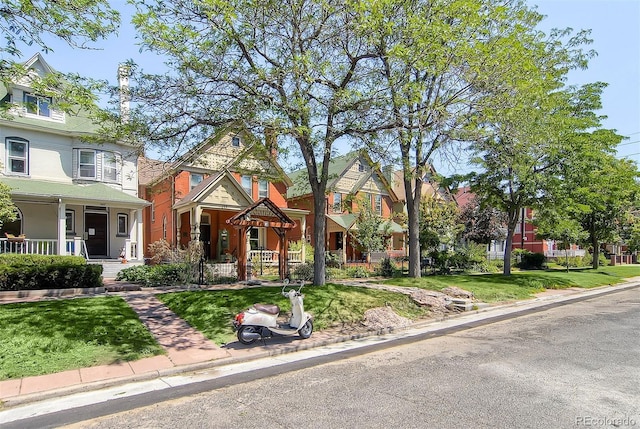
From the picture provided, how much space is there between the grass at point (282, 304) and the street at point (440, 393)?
258cm

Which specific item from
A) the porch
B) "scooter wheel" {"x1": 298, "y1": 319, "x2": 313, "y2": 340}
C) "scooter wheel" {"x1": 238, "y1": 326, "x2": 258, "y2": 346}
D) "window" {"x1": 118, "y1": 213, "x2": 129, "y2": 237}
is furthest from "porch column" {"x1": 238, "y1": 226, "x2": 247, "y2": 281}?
"scooter wheel" {"x1": 238, "y1": 326, "x2": 258, "y2": 346}

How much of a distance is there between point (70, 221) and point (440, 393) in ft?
67.1

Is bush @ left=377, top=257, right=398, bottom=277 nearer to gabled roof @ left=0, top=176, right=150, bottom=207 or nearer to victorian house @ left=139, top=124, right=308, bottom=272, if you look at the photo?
victorian house @ left=139, top=124, right=308, bottom=272

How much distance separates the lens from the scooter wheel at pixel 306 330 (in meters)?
9.06

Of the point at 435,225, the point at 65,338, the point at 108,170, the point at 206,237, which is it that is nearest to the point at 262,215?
the point at 108,170

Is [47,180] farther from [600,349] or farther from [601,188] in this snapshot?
[601,188]

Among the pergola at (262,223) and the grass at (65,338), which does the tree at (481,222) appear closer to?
the pergola at (262,223)

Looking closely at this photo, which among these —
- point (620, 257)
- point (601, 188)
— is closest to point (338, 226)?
point (601, 188)

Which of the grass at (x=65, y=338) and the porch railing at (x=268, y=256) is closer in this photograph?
the grass at (x=65, y=338)

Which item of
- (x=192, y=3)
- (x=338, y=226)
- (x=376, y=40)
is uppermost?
(x=192, y=3)

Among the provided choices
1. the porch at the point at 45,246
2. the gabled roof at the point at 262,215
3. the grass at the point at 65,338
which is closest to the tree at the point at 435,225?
the gabled roof at the point at 262,215

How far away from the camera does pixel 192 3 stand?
33.4 ft

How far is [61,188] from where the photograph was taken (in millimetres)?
19094

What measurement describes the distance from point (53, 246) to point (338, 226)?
→ 18.1 metres
